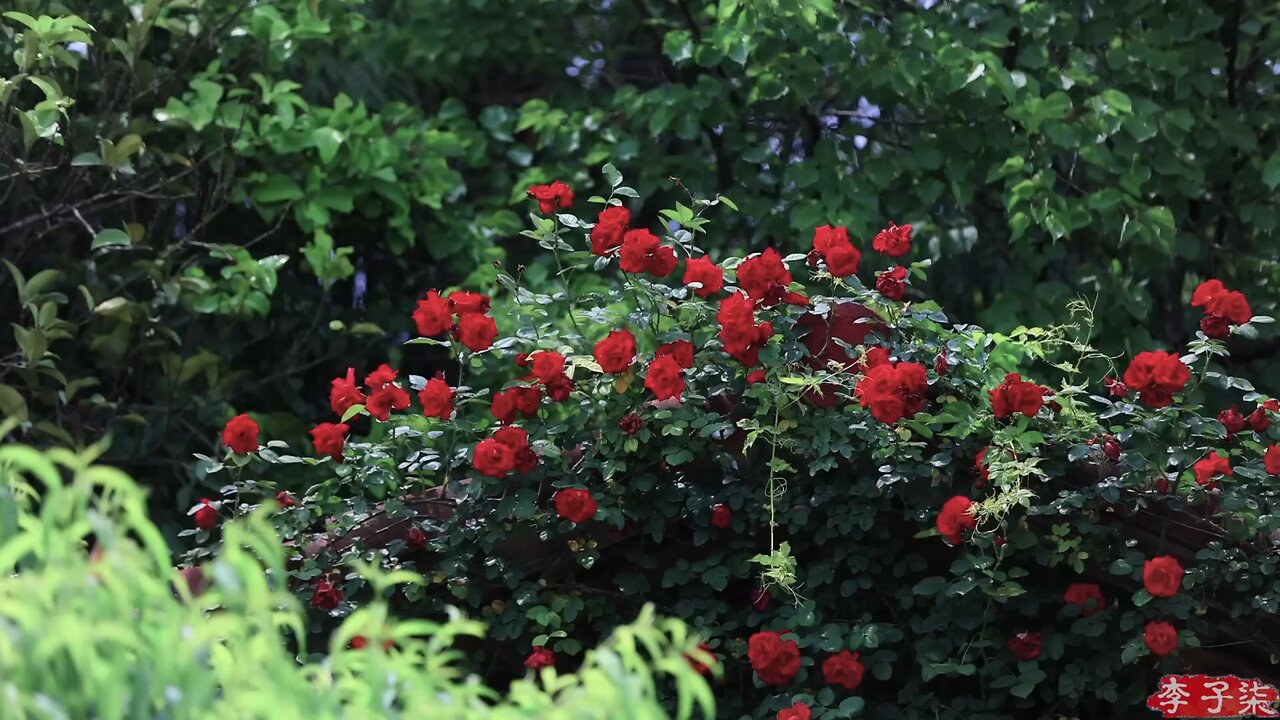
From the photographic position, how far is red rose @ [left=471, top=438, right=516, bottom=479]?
262 centimetres

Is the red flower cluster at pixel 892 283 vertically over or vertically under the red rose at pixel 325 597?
over

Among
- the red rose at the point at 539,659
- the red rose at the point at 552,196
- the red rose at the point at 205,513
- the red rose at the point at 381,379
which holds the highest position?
the red rose at the point at 552,196

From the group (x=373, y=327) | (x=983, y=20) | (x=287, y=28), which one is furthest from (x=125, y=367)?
(x=983, y=20)

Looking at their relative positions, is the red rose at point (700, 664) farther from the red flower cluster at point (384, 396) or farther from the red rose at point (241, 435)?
the red rose at point (241, 435)

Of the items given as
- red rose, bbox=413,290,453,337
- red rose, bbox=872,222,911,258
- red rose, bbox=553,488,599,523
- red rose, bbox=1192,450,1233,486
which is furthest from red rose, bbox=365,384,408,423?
red rose, bbox=1192,450,1233,486

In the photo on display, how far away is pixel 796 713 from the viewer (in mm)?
2447

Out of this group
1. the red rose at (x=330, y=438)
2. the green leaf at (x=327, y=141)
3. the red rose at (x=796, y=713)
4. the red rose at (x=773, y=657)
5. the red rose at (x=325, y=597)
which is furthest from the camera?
the green leaf at (x=327, y=141)

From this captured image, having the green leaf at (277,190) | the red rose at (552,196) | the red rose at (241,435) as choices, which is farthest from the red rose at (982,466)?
the green leaf at (277,190)

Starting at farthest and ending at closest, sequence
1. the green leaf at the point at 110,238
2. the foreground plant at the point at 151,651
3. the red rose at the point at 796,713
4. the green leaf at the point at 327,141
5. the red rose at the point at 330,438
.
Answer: the green leaf at the point at 327,141, the green leaf at the point at 110,238, the red rose at the point at 330,438, the red rose at the point at 796,713, the foreground plant at the point at 151,651

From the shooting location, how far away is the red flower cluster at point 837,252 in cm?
270

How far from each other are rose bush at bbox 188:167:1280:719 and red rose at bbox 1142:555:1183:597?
2 centimetres

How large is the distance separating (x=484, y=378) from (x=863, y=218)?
1.19 metres

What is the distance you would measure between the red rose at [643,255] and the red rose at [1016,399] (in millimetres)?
677

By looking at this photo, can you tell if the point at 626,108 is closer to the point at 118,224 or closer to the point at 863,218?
the point at 863,218
